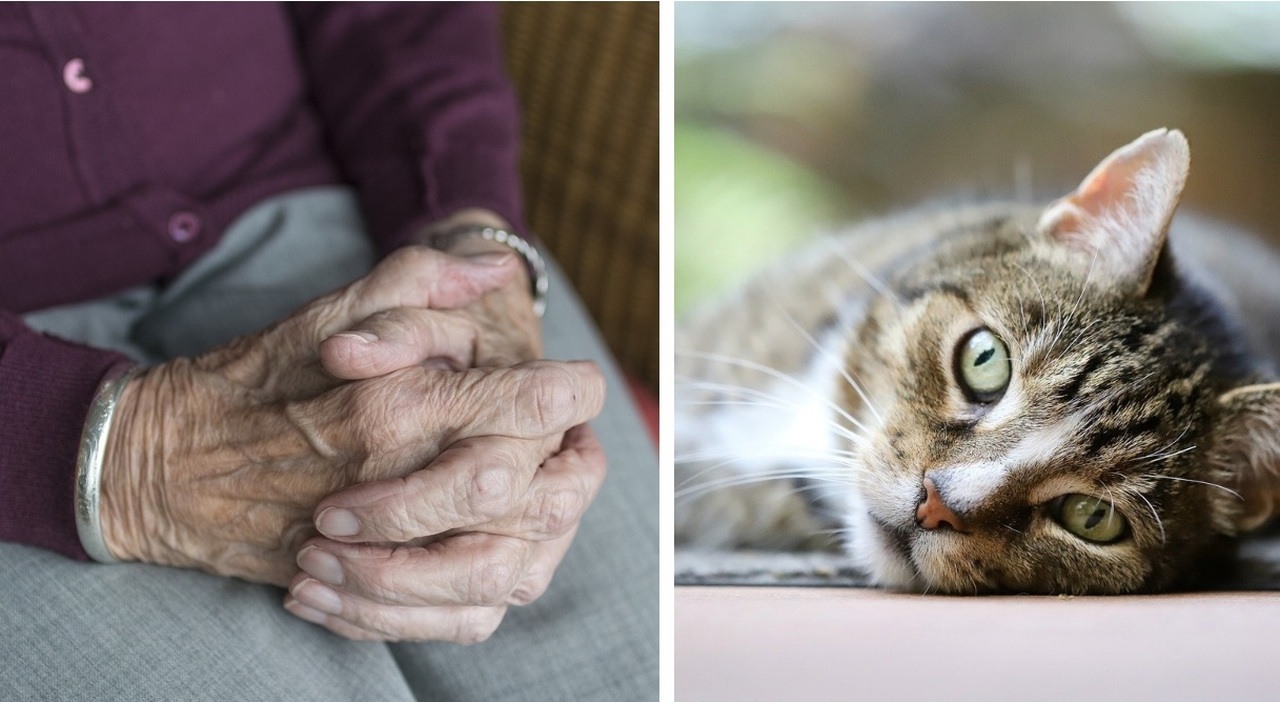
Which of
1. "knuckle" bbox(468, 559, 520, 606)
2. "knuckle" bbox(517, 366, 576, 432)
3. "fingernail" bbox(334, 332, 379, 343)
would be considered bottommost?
"knuckle" bbox(468, 559, 520, 606)

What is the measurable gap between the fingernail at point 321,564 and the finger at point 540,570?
106mm

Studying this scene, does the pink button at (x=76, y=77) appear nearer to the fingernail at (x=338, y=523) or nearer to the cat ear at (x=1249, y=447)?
the fingernail at (x=338, y=523)

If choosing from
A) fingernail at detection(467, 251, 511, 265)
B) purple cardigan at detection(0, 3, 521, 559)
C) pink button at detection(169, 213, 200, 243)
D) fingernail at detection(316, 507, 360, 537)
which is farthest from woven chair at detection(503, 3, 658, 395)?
fingernail at detection(316, 507, 360, 537)

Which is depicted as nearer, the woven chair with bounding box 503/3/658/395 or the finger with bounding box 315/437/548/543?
the finger with bounding box 315/437/548/543

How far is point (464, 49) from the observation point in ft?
2.63

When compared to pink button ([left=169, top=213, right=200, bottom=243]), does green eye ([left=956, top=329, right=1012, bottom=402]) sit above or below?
below

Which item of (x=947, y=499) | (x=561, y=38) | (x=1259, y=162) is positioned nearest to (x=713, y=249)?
(x=947, y=499)

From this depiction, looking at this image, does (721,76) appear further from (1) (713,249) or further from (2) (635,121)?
(2) (635,121)

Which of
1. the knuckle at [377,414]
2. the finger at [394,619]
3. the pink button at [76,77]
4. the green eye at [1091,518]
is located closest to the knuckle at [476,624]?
the finger at [394,619]

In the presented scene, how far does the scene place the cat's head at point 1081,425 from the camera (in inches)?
20.7

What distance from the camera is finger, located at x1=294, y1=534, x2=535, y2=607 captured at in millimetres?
546

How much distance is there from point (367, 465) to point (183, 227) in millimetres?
296

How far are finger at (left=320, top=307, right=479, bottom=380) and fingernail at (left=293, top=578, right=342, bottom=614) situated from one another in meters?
0.12

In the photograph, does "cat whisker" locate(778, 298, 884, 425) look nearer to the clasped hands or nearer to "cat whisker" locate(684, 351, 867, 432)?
"cat whisker" locate(684, 351, 867, 432)
